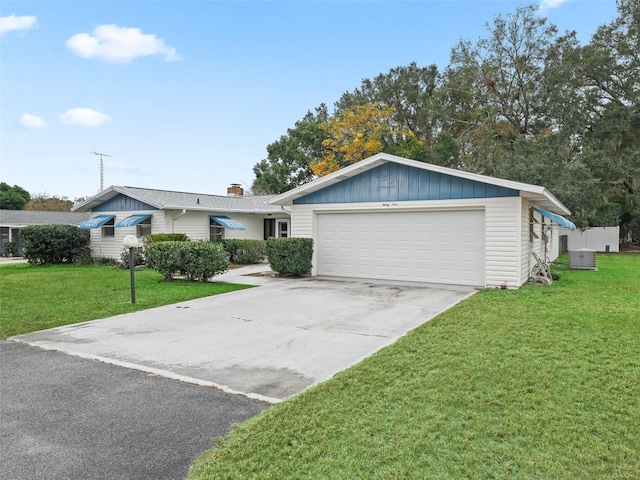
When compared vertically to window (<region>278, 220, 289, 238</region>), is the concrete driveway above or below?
below

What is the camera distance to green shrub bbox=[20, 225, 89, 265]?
16.6 metres

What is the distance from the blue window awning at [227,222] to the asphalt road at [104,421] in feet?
46.1

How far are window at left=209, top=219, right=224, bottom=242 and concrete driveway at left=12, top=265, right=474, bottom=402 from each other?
9.94 metres

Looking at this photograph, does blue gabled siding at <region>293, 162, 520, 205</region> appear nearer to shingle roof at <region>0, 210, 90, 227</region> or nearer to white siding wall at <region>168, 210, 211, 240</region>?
white siding wall at <region>168, 210, 211, 240</region>

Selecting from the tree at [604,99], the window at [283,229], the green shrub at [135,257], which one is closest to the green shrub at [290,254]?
the green shrub at [135,257]

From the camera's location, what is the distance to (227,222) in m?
18.6

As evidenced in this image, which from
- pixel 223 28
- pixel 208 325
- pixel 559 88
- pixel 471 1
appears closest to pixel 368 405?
pixel 208 325

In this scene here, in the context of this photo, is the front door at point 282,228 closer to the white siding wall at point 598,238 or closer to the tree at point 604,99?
the tree at point 604,99

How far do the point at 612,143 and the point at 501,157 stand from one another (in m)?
5.77

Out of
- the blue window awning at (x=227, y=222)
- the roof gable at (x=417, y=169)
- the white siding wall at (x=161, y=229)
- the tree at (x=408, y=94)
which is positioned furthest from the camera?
the tree at (x=408, y=94)

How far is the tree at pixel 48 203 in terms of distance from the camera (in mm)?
42344

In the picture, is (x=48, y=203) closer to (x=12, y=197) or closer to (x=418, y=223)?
(x=12, y=197)

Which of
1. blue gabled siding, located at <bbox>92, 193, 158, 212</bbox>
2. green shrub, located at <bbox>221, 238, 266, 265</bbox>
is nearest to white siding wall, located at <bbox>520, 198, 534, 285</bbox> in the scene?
green shrub, located at <bbox>221, 238, 266, 265</bbox>

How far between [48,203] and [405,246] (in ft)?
146
